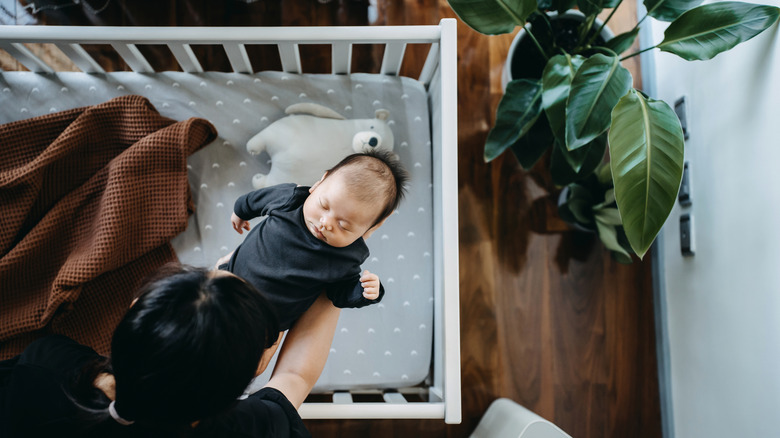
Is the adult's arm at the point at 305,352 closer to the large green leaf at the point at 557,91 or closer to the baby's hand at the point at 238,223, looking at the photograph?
the baby's hand at the point at 238,223

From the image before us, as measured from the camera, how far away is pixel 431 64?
1056 mm

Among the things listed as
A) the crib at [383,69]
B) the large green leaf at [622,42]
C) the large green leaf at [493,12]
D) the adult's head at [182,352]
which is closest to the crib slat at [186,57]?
the crib at [383,69]

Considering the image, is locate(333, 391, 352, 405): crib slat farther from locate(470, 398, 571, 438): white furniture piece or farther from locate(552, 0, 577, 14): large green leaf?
locate(552, 0, 577, 14): large green leaf

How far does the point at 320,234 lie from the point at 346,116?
37 cm

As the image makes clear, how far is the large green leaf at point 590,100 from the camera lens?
2.64 feet

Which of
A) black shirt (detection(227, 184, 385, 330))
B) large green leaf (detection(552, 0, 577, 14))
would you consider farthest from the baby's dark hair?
large green leaf (detection(552, 0, 577, 14))

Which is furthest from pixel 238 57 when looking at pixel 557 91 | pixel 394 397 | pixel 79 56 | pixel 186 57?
pixel 394 397

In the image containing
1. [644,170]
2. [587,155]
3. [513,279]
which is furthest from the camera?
[513,279]

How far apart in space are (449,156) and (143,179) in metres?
0.61

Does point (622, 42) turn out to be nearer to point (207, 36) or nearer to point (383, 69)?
point (383, 69)

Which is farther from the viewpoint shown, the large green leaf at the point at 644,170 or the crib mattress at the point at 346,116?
the crib mattress at the point at 346,116

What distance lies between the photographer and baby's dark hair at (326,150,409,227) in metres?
0.83

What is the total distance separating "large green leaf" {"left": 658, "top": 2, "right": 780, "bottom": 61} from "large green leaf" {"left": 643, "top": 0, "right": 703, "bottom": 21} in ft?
0.15

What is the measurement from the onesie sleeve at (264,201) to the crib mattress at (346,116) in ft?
0.45
